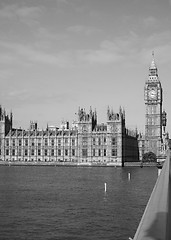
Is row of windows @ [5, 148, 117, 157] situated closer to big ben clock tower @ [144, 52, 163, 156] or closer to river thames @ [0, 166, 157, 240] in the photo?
big ben clock tower @ [144, 52, 163, 156]

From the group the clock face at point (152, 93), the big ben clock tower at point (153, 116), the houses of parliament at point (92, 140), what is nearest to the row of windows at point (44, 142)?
the houses of parliament at point (92, 140)

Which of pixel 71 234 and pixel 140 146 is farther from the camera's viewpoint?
pixel 140 146

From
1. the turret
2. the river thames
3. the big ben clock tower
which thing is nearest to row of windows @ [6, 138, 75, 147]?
the turret

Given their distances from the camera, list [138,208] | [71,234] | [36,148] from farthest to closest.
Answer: [36,148] → [138,208] → [71,234]

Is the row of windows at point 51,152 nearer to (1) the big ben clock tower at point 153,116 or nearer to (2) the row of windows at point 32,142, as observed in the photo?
(2) the row of windows at point 32,142

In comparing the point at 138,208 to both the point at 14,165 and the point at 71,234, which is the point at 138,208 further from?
the point at 14,165

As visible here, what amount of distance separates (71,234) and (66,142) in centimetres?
13861

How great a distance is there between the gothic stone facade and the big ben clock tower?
821cm

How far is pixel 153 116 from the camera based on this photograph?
559ft

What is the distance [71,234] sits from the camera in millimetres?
27344

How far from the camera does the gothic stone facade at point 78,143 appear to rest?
157 meters

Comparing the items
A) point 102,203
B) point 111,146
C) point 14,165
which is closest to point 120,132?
point 111,146

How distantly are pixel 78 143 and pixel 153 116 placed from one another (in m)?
36.8

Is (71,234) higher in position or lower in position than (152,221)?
lower
